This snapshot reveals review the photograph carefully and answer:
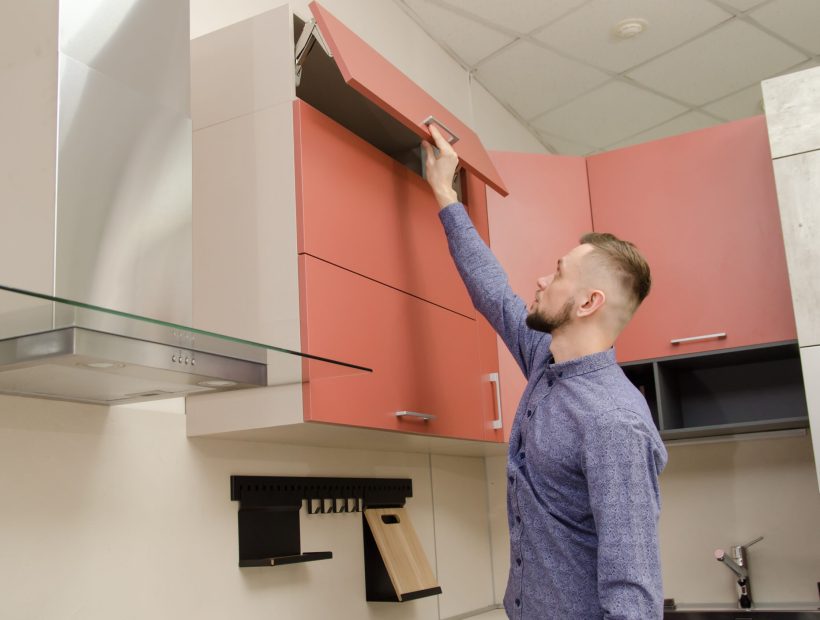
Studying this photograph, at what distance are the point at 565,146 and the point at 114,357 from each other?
3.53 meters

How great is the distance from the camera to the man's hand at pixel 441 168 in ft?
7.04

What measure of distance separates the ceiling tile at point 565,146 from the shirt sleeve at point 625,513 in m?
2.98

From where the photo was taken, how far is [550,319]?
187cm

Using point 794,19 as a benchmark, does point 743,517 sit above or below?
below

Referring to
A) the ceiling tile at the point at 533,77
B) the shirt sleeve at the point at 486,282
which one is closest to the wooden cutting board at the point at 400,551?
the shirt sleeve at the point at 486,282

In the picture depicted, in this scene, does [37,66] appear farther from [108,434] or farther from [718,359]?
[718,359]

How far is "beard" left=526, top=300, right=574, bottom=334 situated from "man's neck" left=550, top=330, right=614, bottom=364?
2cm

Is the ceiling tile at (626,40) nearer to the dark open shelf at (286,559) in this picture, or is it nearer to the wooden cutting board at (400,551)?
the wooden cutting board at (400,551)

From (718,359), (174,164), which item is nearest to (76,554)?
(174,164)

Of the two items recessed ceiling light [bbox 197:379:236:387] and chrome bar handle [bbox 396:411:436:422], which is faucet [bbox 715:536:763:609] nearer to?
chrome bar handle [bbox 396:411:436:422]

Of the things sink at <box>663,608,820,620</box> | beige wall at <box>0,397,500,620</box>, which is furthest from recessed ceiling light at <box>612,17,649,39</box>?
sink at <box>663,608,820,620</box>

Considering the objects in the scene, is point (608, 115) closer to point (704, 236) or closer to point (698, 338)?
point (704, 236)

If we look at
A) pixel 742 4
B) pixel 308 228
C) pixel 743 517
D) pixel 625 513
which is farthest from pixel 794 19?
pixel 625 513

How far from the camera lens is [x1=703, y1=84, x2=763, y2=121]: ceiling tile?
3988 mm
